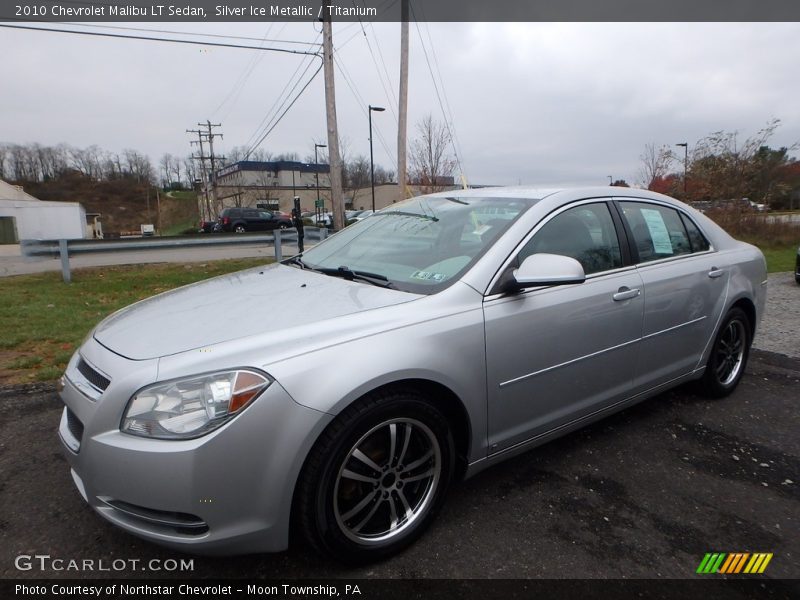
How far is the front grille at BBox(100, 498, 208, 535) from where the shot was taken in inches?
69.7

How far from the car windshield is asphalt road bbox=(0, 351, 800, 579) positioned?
47.3 inches

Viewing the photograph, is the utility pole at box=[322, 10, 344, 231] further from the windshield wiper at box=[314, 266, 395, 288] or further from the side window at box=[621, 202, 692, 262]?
the windshield wiper at box=[314, 266, 395, 288]

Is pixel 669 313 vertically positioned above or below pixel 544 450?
above

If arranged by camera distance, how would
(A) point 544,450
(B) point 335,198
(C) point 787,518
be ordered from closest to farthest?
(C) point 787,518
(A) point 544,450
(B) point 335,198

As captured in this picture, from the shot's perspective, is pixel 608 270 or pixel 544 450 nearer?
pixel 608 270

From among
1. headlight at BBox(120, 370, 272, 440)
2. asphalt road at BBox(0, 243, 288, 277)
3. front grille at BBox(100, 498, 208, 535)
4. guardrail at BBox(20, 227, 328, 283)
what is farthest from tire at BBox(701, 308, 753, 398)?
asphalt road at BBox(0, 243, 288, 277)

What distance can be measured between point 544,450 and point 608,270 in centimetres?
118

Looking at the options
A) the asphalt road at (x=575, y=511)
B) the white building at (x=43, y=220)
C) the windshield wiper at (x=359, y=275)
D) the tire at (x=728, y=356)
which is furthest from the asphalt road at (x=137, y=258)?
the white building at (x=43, y=220)

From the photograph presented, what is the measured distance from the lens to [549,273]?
2.35 m

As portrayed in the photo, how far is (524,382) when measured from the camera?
96.9 inches

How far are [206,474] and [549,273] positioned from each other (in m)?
1.68

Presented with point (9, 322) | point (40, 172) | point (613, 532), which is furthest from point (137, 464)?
Answer: point (40, 172)

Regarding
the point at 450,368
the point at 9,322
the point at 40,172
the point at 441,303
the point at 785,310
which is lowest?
the point at 785,310

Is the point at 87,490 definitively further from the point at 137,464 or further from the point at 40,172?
the point at 40,172
